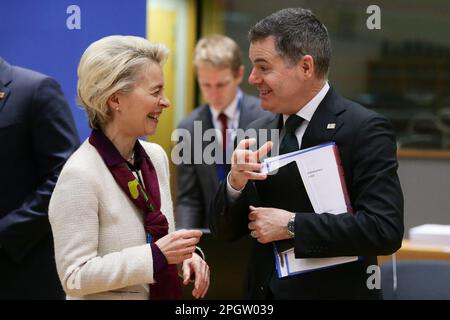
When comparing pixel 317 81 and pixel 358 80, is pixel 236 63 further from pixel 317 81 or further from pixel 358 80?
pixel 358 80

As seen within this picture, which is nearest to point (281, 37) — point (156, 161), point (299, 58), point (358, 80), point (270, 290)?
point (299, 58)

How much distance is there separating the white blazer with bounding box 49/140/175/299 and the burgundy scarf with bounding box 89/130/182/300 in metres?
0.02

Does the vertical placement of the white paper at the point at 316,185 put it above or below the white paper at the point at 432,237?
above

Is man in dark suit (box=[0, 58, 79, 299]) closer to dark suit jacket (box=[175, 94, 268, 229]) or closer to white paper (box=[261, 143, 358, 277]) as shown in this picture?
white paper (box=[261, 143, 358, 277])

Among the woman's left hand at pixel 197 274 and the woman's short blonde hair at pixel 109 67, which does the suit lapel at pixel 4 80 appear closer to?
the woman's short blonde hair at pixel 109 67

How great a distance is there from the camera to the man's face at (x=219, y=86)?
13.4 ft

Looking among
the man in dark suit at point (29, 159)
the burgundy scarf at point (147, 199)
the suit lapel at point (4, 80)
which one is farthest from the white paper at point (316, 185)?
the suit lapel at point (4, 80)

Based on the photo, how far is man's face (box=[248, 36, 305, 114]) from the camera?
224cm

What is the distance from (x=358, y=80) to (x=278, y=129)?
4.72 m

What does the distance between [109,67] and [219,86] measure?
2061 millimetres

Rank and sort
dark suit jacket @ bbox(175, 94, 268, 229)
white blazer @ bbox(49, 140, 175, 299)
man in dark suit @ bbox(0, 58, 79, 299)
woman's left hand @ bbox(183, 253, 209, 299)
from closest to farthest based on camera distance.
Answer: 1. white blazer @ bbox(49, 140, 175, 299)
2. woman's left hand @ bbox(183, 253, 209, 299)
3. man in dark suit @ bbox(0, 58, 79, 299)
4. dark suit jacket @ bbox(175, 94, 268, 229)

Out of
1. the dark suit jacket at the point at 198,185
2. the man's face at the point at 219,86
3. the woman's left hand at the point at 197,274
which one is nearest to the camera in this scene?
the woman's left hand at the point at 197,274

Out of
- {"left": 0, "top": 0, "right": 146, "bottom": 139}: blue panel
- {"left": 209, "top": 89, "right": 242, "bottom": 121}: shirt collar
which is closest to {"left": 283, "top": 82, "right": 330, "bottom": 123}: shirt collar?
{"left": 0, "top": 0, "right": 146, "bottom": 139}: blue panel

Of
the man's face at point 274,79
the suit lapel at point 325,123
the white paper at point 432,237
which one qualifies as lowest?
the white paper at point 432,237
